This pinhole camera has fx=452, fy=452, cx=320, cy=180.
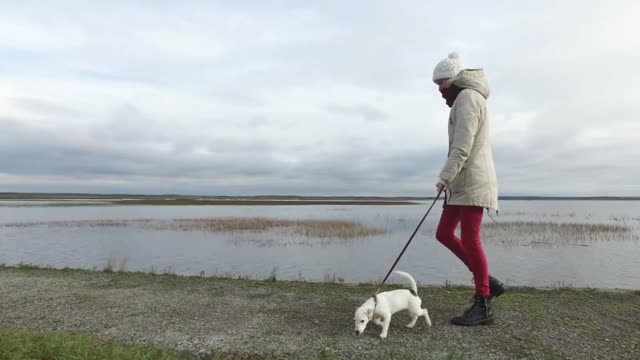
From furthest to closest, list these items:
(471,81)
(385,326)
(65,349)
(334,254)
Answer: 1. (334,254)
2. (471,81)
3. (385,326)
4. (65,349)

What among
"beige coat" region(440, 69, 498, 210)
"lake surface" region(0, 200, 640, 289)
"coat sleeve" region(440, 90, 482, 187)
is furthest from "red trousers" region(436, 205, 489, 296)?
"lake surface" region(0, 200, 640, 289)

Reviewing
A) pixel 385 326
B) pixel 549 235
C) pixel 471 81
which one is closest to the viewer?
pixel 385 326

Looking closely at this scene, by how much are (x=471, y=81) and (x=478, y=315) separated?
2.43m

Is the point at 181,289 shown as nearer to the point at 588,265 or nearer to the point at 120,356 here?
the point at 120,356

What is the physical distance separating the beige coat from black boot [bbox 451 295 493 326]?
1.00 m

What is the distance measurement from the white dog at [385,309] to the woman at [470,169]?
47 cm

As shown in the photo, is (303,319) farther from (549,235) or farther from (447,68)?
(549,235)

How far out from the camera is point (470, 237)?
185 inches

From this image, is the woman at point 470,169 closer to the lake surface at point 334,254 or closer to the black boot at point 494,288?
the black boot at point 494,288

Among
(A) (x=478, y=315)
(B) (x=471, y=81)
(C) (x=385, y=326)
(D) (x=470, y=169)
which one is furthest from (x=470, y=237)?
(B) (x=471, y=81)

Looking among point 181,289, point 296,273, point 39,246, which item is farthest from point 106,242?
point 181,289

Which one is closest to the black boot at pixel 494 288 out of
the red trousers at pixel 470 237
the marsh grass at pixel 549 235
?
the red trousers at pixel 470 237

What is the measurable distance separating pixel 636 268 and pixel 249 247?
1523 centimetres

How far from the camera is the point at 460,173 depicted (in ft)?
15.4
